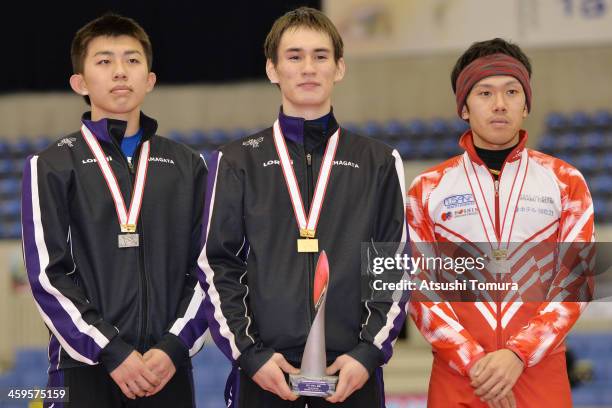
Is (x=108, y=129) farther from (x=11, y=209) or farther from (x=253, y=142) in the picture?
(x=11, y=209)

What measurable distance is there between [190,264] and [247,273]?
0.34m

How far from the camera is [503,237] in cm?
289

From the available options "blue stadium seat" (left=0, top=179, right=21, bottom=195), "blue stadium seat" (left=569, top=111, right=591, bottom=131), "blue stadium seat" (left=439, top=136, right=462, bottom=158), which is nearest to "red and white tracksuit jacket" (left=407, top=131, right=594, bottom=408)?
"blue stadium seat" (left=439, top=136, right=462, bottom=158)

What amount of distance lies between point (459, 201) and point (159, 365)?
47.3 inches

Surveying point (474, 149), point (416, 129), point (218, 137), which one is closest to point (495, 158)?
point (474, 149)

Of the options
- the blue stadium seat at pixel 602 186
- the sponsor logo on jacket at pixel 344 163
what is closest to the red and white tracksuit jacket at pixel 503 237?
the sponsor logo on jacket at pixel 344 163

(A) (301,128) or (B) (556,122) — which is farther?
(B) (556,122)

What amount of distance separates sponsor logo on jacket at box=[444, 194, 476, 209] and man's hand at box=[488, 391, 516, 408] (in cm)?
68

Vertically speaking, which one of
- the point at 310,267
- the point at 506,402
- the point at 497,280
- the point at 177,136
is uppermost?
the point at 177,136

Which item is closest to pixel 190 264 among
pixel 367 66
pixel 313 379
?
pixel 313 379

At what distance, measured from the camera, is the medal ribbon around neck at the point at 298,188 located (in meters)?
2.71

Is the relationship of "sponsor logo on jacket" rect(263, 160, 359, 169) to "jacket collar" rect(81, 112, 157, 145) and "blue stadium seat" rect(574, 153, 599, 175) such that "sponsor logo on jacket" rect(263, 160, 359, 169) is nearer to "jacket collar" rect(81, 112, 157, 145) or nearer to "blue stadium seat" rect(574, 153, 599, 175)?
"jacket collar" rect(81, 112, 157, 145)

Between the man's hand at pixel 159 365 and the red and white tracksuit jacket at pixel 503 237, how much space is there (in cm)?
89

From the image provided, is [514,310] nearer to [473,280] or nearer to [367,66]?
[473,280]
